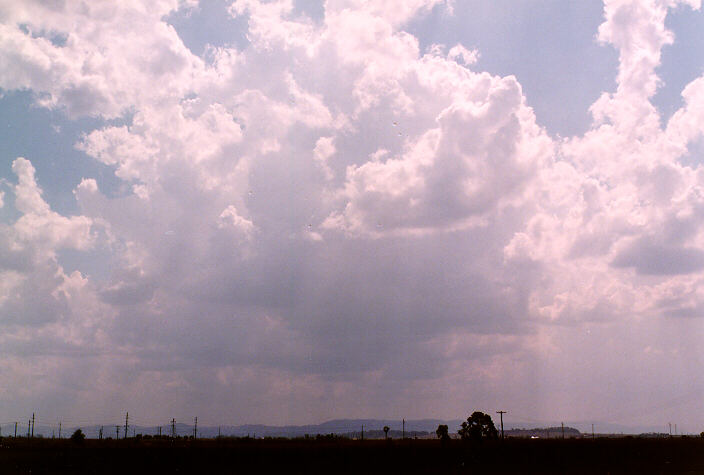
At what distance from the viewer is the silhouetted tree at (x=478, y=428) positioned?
121m

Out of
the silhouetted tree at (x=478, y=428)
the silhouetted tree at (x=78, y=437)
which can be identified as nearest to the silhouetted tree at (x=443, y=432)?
the silhouetted tree at (x=478, y=428)

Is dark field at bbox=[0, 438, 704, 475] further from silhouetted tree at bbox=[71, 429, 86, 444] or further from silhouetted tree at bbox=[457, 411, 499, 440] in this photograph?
silhouetted tree at bbox=[71, 429, 86, 444]

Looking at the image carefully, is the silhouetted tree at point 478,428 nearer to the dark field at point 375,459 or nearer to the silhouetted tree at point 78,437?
the dark field at point 375,459

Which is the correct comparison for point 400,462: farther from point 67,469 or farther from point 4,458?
point 4,458

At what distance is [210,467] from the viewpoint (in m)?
97.6

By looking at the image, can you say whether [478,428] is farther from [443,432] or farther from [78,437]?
[78,437]

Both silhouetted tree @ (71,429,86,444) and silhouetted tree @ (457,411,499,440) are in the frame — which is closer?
silhouetted tree @ (457,411,499,440)

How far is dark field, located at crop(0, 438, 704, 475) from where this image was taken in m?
95.6

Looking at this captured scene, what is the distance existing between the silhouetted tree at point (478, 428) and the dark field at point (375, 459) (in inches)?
163

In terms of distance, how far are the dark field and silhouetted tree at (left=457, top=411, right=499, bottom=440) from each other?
414cm

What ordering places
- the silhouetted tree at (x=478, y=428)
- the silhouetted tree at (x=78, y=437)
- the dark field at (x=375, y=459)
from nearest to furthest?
the dark field at (x=375, y=459), the silhouetted tree at (x=478, y=428), the silhouetted tree at (x=78, y=437)

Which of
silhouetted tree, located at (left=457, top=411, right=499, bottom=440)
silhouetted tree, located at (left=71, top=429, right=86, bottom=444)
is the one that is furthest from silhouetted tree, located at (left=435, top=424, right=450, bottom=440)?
silhouetted tree, located at (left=71, top=429, right=86, bottom=444)

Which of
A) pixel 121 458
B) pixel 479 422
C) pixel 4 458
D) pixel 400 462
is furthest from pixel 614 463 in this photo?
pixel 4 458

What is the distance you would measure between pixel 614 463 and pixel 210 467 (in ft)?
200
